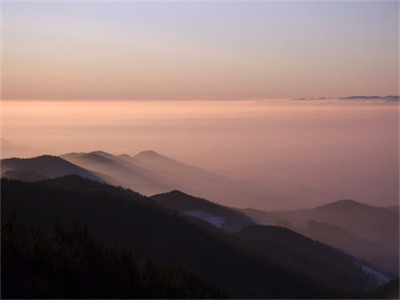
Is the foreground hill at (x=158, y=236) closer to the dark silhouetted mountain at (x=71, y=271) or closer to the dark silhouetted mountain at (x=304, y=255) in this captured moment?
the dark silhouetted mountain at (x=304, y=255)

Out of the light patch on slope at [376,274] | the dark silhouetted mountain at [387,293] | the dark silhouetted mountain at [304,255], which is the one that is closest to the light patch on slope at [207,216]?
the dark silhouetted mountain at [304,255]

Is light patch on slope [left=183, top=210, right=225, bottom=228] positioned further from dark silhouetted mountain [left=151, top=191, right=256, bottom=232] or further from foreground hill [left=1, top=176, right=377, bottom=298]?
foreground hill [left=1, top=176, right=377, bottom=298]

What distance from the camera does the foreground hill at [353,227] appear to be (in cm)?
11431

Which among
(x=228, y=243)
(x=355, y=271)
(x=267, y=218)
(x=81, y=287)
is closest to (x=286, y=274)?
(x=228, y=243)

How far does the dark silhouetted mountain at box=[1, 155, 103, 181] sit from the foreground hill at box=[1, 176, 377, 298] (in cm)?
4258

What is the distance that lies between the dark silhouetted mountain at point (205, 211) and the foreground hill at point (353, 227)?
2565 centimetres

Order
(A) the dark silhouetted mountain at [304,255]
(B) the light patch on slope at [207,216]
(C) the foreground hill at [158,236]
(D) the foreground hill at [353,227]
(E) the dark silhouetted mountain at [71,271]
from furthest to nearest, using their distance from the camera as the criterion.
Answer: (D) the foreground hill at [353,227] → (B) the light patch on slope at [207,216] → (A) the dark silhouetted mountain at [304,255] → (C) the foreground hill at [158,236] → (E) the dark silhouetted mountain at [71,271]

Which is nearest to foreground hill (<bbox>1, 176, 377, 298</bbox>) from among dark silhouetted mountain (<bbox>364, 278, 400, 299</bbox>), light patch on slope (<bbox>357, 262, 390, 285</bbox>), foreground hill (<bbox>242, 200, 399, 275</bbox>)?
dark silhouetted mountain (<bbox>364, 278, 400, 299</bbox>)

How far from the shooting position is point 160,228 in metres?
58.2

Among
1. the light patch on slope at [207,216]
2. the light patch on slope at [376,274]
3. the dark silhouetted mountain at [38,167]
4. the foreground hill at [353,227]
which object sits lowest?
the foreground hill at [353,227]

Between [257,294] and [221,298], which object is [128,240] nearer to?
[257,294]

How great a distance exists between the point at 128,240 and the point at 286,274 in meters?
14.0

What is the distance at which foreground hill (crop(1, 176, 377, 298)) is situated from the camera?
A: 5125 cm

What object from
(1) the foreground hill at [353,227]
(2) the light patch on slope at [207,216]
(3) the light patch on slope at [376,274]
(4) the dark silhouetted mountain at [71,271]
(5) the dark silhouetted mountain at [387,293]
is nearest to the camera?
(4) the dark silhouetted mountain at [71,271]
